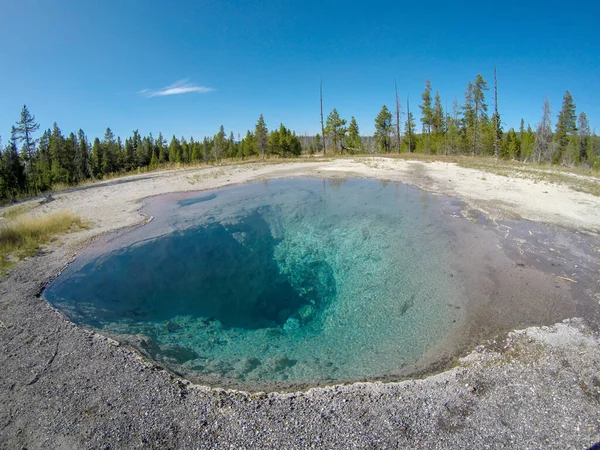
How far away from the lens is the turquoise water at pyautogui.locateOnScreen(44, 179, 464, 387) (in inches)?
202

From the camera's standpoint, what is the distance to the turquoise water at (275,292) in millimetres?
5137

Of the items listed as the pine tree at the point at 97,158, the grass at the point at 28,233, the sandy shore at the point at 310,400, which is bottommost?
the sandy shore at the point at 310,400

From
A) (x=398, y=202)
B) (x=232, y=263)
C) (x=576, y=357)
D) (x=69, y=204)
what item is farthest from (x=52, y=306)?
(x=398, y=202)

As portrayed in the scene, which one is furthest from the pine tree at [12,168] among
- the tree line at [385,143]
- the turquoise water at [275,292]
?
the turquoise water at [275,292]

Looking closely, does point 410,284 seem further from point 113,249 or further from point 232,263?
point 113,249

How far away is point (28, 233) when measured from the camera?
9.72m

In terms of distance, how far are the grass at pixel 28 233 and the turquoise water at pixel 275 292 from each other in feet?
5.35

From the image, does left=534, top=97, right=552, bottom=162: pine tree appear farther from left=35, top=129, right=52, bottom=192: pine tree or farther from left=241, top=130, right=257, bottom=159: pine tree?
left=35, top=129, right=52, bottom=192: pine tree

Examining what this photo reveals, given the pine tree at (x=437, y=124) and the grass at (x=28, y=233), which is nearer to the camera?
the grass at (x=28, y=233)

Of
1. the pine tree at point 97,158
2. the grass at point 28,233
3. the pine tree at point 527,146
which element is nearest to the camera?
the grass at point 28,233

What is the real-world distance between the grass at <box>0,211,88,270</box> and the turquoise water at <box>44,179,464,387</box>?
163 centimetres

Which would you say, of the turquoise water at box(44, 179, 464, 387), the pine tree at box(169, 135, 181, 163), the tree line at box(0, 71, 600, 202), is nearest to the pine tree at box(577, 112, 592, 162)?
the tree line at box(0, 71, 600, 202)

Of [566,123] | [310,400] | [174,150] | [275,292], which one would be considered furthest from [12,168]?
[566,123]

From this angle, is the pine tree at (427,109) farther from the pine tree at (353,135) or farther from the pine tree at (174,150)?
the pine tree at (174,150)
